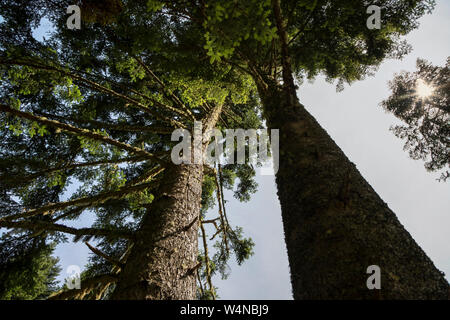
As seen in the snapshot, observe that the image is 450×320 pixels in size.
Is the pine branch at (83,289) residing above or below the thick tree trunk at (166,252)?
below

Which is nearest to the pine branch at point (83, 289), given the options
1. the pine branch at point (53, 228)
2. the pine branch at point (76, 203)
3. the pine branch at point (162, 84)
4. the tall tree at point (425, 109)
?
the pine branch at point (53, 228)

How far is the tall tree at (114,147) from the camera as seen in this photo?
2277mm

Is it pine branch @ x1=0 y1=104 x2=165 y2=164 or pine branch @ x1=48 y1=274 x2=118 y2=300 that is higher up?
pine branch @ x1=0 y1=104 x2=165 y2=164

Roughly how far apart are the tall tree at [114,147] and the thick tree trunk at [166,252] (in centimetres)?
1

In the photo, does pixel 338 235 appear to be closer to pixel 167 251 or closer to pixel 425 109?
pixel 167 251

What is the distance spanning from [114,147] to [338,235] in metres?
5.26

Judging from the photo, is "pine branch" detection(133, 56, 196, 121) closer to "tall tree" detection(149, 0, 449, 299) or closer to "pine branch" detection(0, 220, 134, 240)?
"tall tree" detection(149, 0, 449, 299)

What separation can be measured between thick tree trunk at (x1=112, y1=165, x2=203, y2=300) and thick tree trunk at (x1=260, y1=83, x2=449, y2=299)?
3.91ft

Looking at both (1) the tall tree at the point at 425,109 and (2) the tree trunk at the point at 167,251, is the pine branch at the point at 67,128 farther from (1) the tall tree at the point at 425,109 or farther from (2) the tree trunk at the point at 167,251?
(1) the tall tree at the point at 425,109

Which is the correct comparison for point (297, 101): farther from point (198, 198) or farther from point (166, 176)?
point (166, 176)

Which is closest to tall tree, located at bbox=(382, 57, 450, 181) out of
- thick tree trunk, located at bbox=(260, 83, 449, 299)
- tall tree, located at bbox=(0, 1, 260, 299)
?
tall tree, located at bbox=(0, 1, 260, 299)

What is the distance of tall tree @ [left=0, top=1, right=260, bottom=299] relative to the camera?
2.28 m

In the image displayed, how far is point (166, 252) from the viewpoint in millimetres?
2301
